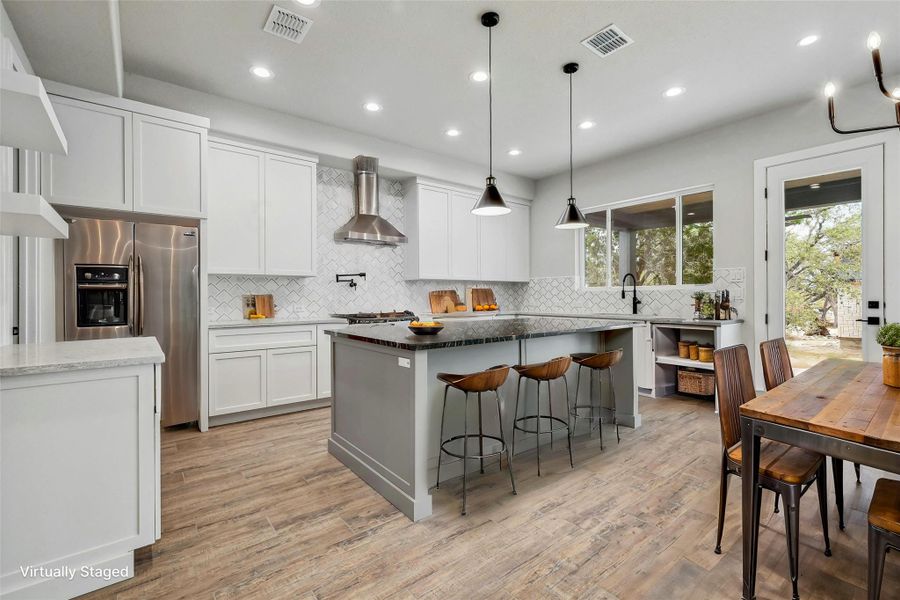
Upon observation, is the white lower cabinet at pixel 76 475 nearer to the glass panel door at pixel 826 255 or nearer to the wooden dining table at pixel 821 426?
the wooden dining table at pixel 821 426

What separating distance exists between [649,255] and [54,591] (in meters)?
5.72

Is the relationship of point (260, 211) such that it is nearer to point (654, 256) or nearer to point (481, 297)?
point (481, 297)

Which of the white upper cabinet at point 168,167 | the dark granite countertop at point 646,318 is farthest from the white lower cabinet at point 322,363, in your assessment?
the white upper cabinet at point 168,167

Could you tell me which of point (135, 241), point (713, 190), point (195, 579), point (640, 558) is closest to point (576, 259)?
point (713, 190)

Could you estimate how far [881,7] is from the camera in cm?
266

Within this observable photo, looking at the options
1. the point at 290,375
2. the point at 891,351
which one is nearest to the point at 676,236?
the point at 891,351

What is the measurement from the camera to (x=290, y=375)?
4.12 m

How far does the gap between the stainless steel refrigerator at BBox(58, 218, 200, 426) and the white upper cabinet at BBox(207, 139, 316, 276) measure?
0.40m

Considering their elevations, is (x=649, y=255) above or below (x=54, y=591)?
above

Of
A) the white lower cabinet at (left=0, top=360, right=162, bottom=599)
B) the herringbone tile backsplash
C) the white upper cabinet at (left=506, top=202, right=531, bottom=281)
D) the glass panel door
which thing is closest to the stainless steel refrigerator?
the herringbone tile backsplash

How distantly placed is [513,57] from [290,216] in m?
2.62

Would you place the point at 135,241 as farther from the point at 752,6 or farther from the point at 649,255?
the point at 649,255

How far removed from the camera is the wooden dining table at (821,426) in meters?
1.26

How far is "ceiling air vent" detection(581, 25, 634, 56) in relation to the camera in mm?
2875
